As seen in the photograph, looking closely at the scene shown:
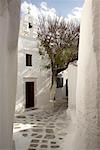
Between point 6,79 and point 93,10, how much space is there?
1078 mm

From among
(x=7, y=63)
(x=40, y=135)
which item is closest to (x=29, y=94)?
(x=40, y=135)

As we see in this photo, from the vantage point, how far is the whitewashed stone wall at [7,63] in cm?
195

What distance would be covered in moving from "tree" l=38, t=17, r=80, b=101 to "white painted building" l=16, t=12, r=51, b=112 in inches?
12.6

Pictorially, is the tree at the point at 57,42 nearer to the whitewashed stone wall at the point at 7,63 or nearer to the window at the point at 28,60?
the window at the point at 28,60

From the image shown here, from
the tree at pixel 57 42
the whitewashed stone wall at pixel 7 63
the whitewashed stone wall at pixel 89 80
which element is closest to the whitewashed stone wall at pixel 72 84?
the tree at pixel 57 42

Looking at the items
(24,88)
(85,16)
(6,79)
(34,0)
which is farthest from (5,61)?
(24,88)

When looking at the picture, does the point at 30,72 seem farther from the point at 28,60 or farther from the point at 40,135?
the point at 40,135

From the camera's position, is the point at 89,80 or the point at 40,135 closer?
the point at 89,80

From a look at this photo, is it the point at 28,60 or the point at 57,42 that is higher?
the point at 57,42

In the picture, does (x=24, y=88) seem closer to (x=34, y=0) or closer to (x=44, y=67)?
(x=44, y=67)

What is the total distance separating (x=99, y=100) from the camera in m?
2.04

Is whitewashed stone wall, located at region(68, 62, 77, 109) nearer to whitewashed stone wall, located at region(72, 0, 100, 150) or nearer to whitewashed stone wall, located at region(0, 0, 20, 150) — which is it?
whitewashed stone wall, located at region(72, 0, 100, 150)

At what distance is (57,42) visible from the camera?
365 inches

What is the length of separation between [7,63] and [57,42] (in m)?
7.40
